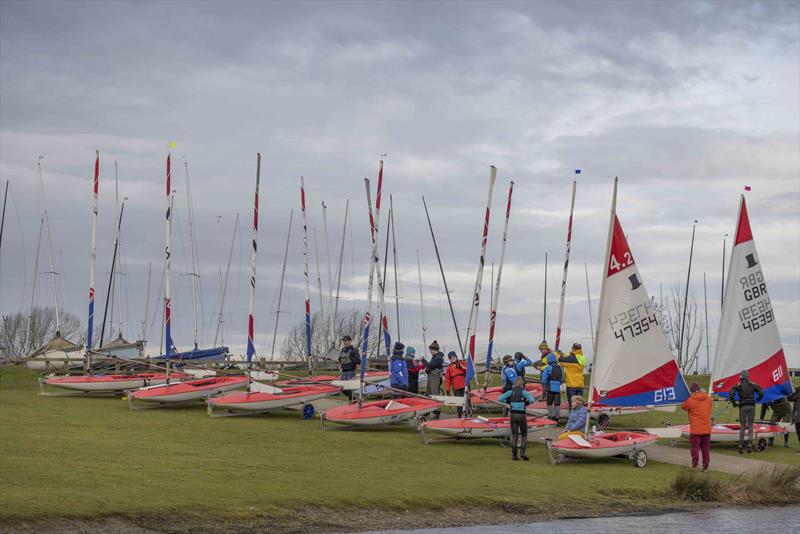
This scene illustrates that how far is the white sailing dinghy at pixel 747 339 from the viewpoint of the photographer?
31094mm

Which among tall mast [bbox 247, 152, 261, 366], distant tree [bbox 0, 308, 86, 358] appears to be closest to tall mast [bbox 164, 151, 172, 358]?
tall mast [bbox 247, 152, 261, 366]

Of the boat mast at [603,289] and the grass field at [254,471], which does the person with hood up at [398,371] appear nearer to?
the grass field at [254,471]

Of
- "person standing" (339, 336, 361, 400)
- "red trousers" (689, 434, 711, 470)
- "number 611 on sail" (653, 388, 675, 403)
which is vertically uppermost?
"person standing" (339, 336, 361, 400)

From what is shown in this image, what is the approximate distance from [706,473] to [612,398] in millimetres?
3605

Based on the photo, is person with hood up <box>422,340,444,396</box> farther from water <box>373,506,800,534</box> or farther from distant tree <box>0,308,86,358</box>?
distant tree <box>0,308,86,358</box>

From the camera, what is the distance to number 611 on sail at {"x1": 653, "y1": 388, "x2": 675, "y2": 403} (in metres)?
28.6

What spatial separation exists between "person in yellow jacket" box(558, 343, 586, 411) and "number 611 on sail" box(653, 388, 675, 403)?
4.65 meters

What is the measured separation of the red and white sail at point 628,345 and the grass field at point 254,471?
6.50 ft

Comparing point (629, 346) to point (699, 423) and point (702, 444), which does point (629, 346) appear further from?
point (702, 444)

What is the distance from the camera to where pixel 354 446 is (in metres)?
28.8

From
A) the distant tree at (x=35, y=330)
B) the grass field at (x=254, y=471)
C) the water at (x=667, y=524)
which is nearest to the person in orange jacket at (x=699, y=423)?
the grass field at (x=254, y=471)

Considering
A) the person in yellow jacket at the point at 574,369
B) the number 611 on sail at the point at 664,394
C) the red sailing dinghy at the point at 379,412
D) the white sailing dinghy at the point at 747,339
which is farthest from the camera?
the person in yellow jacket at the point at 574,369

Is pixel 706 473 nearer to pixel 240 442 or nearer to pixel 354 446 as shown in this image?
pixel 354 446

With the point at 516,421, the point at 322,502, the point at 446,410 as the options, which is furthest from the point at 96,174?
the point at 322,502
